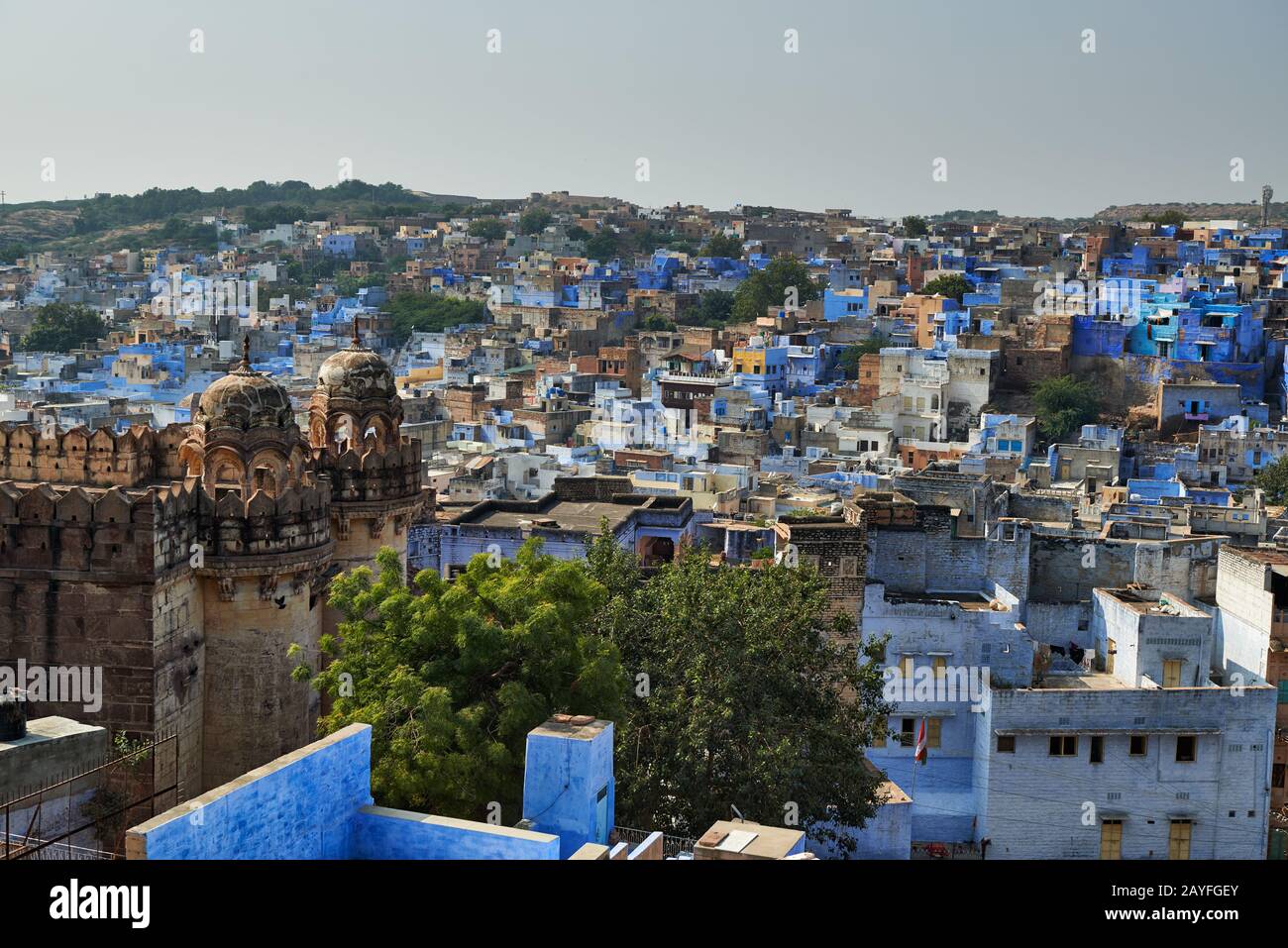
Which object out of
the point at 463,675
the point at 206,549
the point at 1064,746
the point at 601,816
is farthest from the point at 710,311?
the point at 601,816

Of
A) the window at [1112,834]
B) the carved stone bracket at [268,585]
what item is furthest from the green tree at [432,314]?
the carved stone bracket at [268,585]

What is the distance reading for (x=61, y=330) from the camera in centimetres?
7419

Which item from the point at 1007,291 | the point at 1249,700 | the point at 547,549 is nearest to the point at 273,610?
the point at 547,549

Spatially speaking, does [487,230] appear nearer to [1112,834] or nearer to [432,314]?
[432,314]

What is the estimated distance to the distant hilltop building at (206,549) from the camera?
1157 centimetres

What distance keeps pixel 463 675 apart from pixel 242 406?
3224mm

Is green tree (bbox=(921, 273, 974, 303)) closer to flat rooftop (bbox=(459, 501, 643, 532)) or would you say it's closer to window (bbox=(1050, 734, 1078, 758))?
flat rooftop (bbox=(459, 501, 643, 532))

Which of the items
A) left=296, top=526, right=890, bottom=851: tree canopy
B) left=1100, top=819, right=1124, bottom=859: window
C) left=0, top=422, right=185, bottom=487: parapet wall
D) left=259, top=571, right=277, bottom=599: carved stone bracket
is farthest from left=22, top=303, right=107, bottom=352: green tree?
left=259, top=571, right=277, bottom=599: carved stone bracket

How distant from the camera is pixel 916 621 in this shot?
19406 millimetres

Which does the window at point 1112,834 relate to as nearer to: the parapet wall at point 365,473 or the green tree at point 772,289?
the parapet wall at point 365,473

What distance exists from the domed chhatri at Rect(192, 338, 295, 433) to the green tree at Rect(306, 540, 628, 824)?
159 centimetres

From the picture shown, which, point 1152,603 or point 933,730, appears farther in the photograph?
point 1152,603

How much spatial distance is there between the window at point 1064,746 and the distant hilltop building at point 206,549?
750 cm

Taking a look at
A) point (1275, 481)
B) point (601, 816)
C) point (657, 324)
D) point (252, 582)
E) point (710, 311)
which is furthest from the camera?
point (710, 311)
